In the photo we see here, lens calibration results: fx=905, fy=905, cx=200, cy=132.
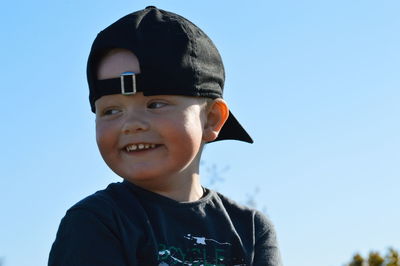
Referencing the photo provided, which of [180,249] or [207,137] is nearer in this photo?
[180,249]

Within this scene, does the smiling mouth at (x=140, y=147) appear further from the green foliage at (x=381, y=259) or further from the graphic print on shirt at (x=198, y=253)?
the green foliage at (x=381, y=259)

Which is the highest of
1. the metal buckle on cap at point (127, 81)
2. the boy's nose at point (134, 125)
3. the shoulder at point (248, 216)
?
the metal buckle on cap at point (127, 81)

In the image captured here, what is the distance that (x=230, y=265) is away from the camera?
4.19 metres

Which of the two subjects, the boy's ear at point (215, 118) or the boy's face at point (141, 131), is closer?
the boy's face at point (141, 131)

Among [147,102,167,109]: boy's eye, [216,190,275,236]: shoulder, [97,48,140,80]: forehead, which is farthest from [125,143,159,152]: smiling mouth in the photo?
[216,190,275,236]: shoulder

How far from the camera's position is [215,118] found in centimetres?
453

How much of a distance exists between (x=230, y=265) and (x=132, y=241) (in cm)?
53

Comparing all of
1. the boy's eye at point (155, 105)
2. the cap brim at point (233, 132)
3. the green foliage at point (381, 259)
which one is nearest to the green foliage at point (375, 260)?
the green foliage at point (381, 259)

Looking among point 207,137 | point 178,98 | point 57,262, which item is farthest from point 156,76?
point 57,262

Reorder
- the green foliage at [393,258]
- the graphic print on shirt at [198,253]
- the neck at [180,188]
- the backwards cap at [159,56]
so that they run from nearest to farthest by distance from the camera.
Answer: the graphic print on shirt at [198,253] < the backwards cap at [159,56] < the neck at [180,188] < the green foliage at [393,258]

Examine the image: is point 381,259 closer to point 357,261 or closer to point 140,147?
point 357,261

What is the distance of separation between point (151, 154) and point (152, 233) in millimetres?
363

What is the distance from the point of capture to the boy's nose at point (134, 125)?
401cm

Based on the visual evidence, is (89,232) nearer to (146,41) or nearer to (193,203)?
(193,203)
